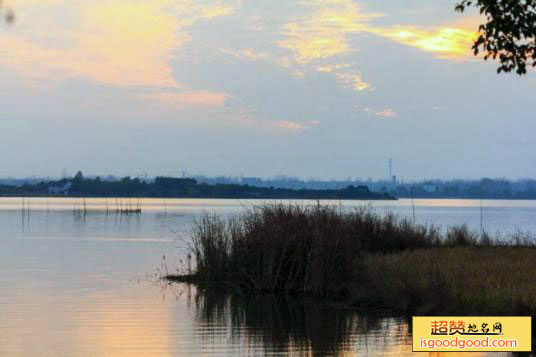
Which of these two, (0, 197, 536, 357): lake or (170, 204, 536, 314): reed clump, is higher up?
(170, 204, 536, 314): reed clump

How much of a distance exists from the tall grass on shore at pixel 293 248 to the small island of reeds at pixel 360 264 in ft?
0.09

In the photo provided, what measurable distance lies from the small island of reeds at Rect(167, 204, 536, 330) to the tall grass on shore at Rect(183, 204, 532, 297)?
3 cm

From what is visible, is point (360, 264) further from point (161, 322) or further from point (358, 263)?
point (161, 322)

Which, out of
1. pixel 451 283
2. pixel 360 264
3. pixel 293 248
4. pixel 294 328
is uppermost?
pixel 293 248

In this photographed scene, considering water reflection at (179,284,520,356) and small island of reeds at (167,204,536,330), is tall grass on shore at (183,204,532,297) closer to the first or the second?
small island of reeds at (167,204,536,330)

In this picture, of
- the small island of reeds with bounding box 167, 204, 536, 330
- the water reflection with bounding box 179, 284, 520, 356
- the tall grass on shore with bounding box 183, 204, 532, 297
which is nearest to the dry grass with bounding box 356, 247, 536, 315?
the small island of reeds with bounding box 167, 204, 536, 330

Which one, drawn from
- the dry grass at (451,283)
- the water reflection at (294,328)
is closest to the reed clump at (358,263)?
the dry grass at (451,283)

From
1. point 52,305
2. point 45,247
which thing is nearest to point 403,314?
point 52,305

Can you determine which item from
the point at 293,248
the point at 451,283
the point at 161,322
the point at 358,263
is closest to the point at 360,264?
the point at 358,263

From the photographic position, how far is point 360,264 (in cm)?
2170

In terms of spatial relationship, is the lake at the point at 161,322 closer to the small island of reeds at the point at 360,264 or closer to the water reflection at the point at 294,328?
the water reflection at the point at 294,328

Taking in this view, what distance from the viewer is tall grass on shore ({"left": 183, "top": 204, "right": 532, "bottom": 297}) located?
72.2 ft

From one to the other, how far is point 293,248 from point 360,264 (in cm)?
197

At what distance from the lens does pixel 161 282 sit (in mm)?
26875
